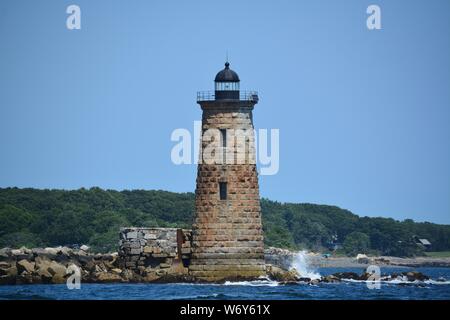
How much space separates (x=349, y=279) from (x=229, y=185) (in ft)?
33.5

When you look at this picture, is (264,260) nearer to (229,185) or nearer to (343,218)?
(229,185)

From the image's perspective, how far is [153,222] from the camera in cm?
10094

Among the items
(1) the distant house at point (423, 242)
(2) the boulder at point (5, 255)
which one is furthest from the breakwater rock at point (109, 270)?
(1) the distant house at point (423, 242)

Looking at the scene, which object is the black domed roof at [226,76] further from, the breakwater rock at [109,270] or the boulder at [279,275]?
the boulder at [279,275]

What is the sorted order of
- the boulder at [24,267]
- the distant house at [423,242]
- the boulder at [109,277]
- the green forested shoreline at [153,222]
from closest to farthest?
1. the boulder at [109,277]
2. the boulder at [24,267]
3. the green forested shoreline at [153,222]
4. the distant house at [423,242]

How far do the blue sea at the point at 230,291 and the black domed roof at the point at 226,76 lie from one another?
8.54 meters

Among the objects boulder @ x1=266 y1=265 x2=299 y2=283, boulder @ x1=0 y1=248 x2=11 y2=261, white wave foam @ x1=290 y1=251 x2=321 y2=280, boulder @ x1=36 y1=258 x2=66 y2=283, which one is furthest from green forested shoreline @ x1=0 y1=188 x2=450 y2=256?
boulder @ x1=266 y1=265 x2=299 y2=283

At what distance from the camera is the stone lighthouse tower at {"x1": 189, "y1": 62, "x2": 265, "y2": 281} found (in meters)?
65.4

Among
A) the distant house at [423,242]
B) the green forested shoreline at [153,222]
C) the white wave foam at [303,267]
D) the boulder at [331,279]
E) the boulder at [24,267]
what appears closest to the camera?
the boulder at [24,267]

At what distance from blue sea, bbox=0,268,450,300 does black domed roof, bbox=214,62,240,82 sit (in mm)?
8535

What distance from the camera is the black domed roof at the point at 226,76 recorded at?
66500 millimetres

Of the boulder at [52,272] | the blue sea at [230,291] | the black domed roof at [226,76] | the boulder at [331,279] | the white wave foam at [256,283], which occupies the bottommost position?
the blue sea at [230,291]

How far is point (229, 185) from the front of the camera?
6544 centimetres
